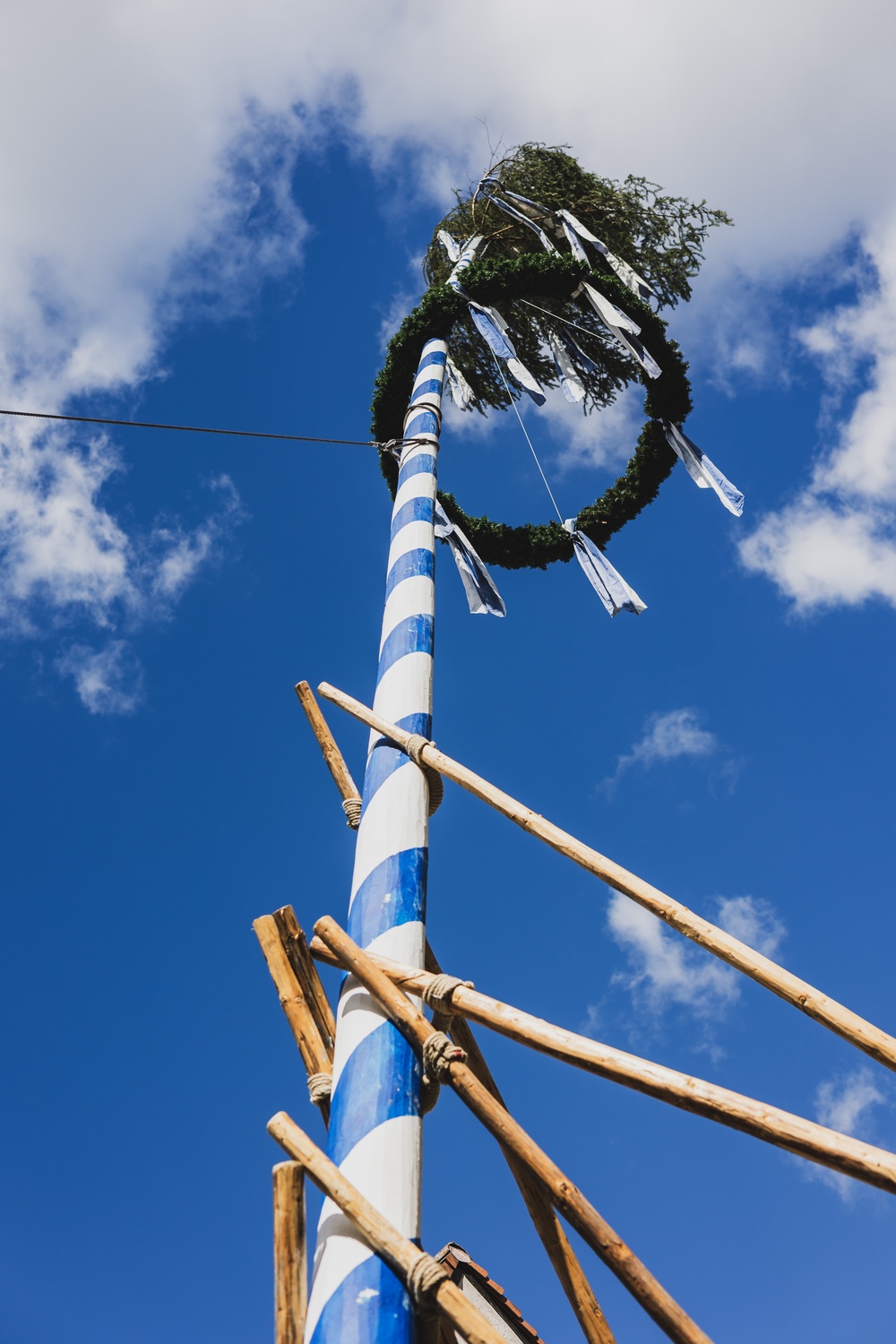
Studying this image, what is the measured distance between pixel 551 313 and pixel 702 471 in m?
2.76

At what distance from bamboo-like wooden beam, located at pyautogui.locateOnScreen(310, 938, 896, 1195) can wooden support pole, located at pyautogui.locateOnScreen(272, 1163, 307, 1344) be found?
1.82ft

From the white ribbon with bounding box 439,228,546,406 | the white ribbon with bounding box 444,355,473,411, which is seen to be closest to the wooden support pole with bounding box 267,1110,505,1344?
the white ribbon with bounding box 439,228,546,406

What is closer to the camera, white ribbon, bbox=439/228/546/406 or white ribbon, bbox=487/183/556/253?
white ribbon, bbox=439/228/546/406

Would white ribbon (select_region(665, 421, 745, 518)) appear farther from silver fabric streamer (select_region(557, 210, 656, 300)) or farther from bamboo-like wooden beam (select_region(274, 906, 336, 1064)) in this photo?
bamboo-like wooden beam (select_region(274, 906, 336, 1064))

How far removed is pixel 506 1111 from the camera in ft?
8.51

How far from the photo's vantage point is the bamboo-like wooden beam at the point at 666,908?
2641 millimetres

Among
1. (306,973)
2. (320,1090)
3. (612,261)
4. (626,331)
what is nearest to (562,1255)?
(320,1090)

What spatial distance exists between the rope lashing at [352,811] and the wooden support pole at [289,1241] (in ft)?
5.44

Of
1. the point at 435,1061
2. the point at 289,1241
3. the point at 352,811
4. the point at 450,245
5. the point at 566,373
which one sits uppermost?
the point at 450,245

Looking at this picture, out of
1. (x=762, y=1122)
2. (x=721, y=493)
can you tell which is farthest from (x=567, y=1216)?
(x=721, y=493)

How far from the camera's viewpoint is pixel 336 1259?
7.21ft

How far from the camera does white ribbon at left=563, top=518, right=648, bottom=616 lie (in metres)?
6.90

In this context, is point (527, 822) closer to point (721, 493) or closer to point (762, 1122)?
point (762, 1122)

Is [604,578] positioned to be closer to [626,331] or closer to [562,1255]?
[626,331]
